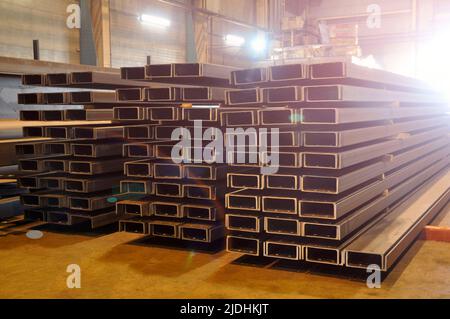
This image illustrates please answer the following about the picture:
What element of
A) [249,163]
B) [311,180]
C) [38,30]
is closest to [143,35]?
[38,30]

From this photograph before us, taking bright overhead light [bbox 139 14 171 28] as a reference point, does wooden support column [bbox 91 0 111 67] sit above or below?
below

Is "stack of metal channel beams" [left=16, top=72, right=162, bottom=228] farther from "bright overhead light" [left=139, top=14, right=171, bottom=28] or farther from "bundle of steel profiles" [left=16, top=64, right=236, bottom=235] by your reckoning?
"bright overhead light" [left=139, top=14, right=171, bottom=28]

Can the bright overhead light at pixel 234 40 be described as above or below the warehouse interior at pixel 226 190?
above

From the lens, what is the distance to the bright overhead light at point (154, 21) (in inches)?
488

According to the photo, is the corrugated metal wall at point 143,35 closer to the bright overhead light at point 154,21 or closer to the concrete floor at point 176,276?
the bright overhead light at point 154,21

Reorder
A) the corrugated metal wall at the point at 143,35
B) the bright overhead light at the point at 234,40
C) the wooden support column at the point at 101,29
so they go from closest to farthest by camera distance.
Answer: the wooden support column at the point at 101,29
the corrugated metal wall at the point at 143,35
the bright overhead light at the point at 234,40

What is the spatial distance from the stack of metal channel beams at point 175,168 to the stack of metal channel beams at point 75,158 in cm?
41

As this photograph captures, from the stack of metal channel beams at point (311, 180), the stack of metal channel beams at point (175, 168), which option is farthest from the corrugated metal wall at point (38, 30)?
the stack of metal channel beams at point (311, 180)

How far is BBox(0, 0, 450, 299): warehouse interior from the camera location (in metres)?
3.15

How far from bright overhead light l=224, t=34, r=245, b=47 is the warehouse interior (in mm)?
11275

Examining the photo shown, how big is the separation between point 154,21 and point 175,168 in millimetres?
9704

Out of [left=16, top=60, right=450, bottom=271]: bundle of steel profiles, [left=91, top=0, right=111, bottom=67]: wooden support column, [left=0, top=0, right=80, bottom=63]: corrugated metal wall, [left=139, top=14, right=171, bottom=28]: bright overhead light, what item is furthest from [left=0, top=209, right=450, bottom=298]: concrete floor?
[left=139, top=14, right=171, bottom=28]: bright overhead light
